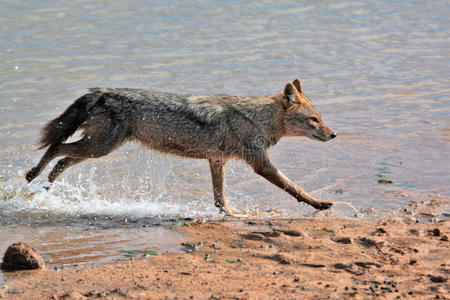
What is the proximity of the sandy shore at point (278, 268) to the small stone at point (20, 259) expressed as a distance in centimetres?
9

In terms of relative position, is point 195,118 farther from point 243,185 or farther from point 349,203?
point 349,203

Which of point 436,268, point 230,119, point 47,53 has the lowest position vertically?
point 436,268

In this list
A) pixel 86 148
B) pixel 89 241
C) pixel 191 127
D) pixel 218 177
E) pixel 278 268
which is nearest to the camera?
pixel 278 268

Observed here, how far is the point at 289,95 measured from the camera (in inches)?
304

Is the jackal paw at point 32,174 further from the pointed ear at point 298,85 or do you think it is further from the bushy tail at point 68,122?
the pointed ear at point 298,85

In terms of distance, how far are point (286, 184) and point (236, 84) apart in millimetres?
5234

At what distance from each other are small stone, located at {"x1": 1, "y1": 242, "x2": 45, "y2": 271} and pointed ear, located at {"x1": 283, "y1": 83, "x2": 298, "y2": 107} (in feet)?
12.2

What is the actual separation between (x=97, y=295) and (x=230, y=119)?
3.36 meters

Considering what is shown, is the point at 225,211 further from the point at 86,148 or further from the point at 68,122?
the point at 68,122

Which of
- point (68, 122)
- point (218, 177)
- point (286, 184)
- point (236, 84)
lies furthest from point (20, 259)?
point (236, 84)

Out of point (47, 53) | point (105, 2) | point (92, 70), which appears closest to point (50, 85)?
point (92, 70)

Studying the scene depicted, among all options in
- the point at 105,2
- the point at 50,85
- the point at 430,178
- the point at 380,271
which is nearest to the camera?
the point at 380,271

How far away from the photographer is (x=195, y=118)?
7.41 metres

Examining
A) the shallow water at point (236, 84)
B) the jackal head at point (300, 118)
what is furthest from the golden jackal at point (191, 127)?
the shallow water at point (236, 84)
